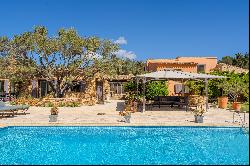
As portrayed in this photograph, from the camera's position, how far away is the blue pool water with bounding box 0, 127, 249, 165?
10.7 metres

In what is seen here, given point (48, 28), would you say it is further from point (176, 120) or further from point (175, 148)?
point (175, 148)

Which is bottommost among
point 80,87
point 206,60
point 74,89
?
point 74,89

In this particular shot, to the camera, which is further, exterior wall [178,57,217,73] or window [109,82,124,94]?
exterior wall [178,57,217,73]

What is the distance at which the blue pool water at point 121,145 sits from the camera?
10.7 metres

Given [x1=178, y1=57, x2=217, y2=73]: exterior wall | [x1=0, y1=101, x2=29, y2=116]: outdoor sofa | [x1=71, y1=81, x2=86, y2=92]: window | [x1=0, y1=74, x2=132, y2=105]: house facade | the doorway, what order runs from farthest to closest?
1. [x1=178, y1=57, x2=217, y2=73]: exterior wall
2. [x1=71, y1=81, x2=86, y2=92]: window
3. the doorway
4. [x1=0, y1=74, x2=132, y2=105]: house facade
5. [x1=0, y1=101, x2=29, y2=116]: outdoor sofa

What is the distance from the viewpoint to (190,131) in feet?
51.2

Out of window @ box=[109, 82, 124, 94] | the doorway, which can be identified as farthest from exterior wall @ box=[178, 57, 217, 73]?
the doorway

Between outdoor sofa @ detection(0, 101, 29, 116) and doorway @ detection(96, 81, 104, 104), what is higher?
doorway @ detection(96, 81, 104, 104)

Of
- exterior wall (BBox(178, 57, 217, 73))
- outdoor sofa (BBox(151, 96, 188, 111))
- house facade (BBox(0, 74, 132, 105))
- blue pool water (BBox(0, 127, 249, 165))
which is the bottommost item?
blue pool water (BBox(0, 127, 249, 165))

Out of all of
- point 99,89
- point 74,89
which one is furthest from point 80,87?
point 99,89

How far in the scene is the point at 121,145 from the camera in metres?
13.2

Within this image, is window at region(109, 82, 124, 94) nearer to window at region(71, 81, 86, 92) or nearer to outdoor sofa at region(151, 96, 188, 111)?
window at region(71, 81, 86, 92)

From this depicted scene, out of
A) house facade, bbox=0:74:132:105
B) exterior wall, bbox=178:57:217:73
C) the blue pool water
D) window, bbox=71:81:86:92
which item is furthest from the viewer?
exterior wall, bbox=178:57:217:73

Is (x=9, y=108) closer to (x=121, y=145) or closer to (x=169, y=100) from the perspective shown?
(x=121, y=145)
